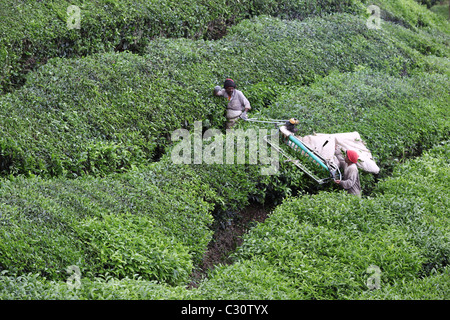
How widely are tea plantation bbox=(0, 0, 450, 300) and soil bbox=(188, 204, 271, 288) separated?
0.16m

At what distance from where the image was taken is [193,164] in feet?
33.9

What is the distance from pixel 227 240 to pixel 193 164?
1.38 m

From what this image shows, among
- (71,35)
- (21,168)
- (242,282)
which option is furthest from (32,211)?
(71,35)

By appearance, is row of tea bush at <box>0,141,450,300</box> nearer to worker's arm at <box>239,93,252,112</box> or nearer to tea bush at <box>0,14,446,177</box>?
worker's arm at <box>239,93,252,112</box>

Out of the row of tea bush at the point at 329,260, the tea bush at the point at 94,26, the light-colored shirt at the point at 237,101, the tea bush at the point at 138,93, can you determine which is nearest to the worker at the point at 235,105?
the light-colored shirt at the point at 237,101

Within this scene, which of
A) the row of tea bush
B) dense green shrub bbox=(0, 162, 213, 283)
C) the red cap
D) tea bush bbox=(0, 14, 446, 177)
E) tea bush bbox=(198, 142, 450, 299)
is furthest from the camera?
the red cap

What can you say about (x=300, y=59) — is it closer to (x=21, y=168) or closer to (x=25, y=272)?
(x=21, y=168)

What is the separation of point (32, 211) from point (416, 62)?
1413 centimetres

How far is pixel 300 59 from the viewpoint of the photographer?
1572cm

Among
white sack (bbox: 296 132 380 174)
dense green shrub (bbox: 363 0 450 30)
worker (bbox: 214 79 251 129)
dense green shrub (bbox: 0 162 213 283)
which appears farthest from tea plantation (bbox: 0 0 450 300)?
dense green shrub (bbox: 363 0 450 30)

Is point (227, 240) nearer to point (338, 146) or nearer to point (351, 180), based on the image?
point (351, 180)

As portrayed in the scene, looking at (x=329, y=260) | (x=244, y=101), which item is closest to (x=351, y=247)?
(x=329, y=260)

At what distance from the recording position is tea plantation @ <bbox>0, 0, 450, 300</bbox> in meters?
7.68

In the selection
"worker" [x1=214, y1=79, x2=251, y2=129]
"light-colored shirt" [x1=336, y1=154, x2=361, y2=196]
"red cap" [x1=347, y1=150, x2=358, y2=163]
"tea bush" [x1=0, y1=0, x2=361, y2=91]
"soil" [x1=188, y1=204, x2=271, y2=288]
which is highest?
"tea bush" [x1=0, y1=0, x2=361, y2=91]
